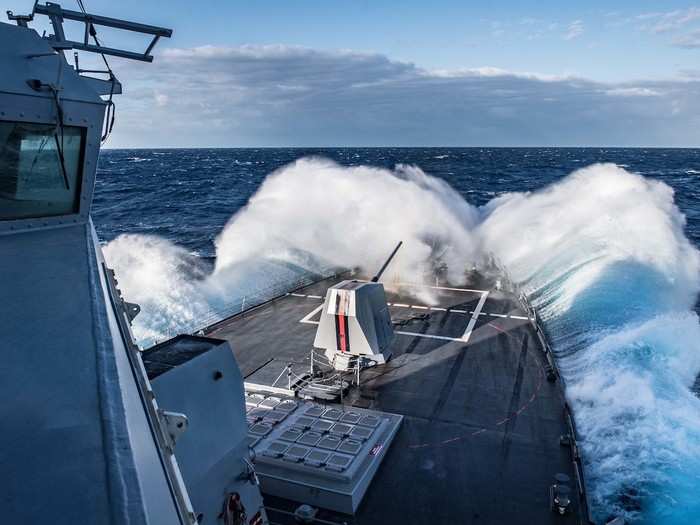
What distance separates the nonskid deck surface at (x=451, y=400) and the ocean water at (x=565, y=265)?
179 centimetres

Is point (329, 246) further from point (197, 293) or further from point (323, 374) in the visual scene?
point (323, 374)

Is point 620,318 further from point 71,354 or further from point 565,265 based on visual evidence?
point 71,354

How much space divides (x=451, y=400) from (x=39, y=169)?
1021 centimetres

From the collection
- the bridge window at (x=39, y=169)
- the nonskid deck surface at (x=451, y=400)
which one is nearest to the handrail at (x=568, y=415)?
the nonskid deck surface at (x=451, y=400)

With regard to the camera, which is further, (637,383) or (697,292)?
(697,292)

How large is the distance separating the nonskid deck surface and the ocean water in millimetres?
1789

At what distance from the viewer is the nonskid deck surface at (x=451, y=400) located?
9.12 m

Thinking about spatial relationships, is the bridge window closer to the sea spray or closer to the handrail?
the handrail

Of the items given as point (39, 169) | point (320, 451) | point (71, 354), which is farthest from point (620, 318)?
point (71, 354)

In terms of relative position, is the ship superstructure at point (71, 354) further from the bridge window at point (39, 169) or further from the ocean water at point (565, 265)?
the ocean water at point (565, 265)

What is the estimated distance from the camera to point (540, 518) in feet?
28.5

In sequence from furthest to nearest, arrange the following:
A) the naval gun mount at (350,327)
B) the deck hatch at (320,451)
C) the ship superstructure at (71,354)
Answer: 1. the naval gun mount at (350,327)
2. the deck hatch at (320,451)
3. the ship superstructure at (71,354)

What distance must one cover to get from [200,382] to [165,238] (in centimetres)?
3717

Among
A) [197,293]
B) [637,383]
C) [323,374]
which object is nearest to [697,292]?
[637,383]
